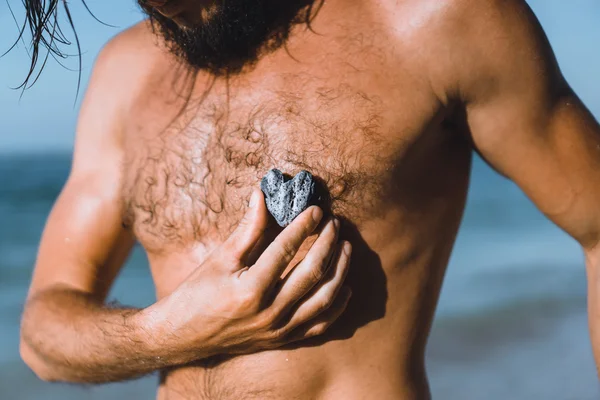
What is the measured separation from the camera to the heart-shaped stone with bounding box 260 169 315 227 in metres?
1.53

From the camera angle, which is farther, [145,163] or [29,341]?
[29,341]

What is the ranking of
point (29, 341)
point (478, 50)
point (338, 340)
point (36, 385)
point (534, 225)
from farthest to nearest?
point (534, 225) → point (36, 385) → point (29, 341) → point (338, 340) → point (478, 50)

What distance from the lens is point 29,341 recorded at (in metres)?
1.95

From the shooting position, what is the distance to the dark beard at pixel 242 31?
1747 millimetres

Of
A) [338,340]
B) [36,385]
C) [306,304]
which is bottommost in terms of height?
[36,385]

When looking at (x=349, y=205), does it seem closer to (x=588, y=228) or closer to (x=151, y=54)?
(x=588, y=228)

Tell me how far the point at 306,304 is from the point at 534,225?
8.83m

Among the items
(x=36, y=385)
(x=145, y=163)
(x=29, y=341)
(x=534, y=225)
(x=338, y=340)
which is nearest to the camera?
(x=338, y=340)

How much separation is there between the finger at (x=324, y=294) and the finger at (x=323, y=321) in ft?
0.09

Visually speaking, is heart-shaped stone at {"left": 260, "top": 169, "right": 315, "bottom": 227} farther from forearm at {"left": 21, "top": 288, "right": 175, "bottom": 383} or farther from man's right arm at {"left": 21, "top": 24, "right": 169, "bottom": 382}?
man's right arm at {"left": 21, "top": 24, "right": 169, "bottom": 382}

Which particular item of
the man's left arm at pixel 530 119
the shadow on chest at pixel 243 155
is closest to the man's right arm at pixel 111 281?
the shadow on chest at pixel 243 155

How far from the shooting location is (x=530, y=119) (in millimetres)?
1567

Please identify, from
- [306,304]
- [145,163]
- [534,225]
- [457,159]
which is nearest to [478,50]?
[457,159]

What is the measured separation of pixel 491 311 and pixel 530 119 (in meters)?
5.57
